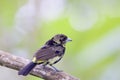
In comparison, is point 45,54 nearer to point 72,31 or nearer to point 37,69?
point 37,69

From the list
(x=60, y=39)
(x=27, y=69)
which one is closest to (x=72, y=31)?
(x=60, y=39)

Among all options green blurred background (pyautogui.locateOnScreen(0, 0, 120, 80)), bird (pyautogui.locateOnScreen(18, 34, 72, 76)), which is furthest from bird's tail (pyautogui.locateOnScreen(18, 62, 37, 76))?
green blurred background (pyautogui.locateOnScreen(0, 0, 120, 80))

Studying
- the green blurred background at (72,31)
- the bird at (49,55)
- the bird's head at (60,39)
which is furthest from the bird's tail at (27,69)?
the green blurred background at (72,31)

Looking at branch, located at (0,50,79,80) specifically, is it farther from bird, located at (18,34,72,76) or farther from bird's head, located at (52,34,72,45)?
bird's head, located at (52,34,72,45)

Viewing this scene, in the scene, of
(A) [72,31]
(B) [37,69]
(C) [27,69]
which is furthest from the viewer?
(A) [72,31]

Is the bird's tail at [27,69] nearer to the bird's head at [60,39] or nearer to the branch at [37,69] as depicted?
the branch at [37,69]

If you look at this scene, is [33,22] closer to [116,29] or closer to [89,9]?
[89,9]
